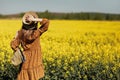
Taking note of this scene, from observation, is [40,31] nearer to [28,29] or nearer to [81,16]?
[28,29]

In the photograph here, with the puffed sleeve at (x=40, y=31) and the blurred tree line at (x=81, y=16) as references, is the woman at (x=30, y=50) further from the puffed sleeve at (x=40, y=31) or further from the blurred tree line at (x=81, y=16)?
the blurred tree line at (x=81, y=16)

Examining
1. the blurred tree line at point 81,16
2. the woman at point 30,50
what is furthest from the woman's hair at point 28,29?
the blurred tree line at point 81,16

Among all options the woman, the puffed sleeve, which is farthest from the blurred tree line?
the puffed sleeve

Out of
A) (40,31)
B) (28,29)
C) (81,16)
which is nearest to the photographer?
(40,31)

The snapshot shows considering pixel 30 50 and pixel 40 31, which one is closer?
pixel 40 31

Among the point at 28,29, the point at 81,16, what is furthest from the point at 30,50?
the point at 81,16

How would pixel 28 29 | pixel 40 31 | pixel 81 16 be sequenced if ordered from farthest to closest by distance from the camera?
1. pixel 81 16
2. pixel 28 29
3. pixel 40 31

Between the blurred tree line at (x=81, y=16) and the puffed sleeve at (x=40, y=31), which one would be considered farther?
the blurred tree line at (x=81, y=16)

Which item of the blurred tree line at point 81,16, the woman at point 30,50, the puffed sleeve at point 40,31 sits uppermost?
the puffed sleeve at point 40,31

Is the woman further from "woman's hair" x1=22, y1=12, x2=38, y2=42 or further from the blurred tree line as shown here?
the blurred tree line

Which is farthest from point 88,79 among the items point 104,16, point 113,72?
point 104,16

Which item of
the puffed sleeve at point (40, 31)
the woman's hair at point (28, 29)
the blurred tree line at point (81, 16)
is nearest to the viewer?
the puffed sleeve at point (40, 31)

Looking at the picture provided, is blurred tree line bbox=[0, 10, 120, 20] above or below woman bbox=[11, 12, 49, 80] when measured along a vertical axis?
below

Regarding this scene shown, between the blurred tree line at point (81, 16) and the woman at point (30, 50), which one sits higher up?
the woman at point (30, 50)
